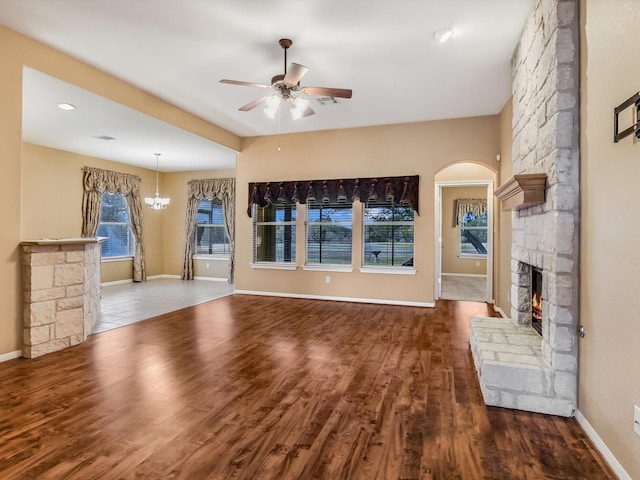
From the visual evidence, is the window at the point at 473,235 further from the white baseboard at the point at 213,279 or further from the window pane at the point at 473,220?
the white baseboard at the point at 213,279

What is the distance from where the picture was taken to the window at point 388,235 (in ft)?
19.7

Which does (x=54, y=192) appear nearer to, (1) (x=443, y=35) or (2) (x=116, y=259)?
(2) (x=116, y=259)

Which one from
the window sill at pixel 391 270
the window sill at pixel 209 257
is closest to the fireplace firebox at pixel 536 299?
the window sill at pixel 391 270

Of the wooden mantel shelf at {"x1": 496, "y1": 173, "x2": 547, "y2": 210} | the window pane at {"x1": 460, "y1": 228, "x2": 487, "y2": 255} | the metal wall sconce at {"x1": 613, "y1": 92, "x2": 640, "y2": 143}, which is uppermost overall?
the metal wall sconce at {"x1": 613, "y1": 92, "x2": 640, "y2": 143}

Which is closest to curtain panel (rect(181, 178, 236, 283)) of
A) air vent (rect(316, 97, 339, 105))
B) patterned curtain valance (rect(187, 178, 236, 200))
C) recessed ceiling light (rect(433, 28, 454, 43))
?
patterned curtain valance (rect(187, 178, 236, 200))

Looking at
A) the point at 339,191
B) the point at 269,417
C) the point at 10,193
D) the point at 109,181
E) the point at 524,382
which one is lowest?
the point at 269,417

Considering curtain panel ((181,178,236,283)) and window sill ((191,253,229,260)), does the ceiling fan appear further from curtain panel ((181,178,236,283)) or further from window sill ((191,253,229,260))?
window sill ((191,253,229,260))

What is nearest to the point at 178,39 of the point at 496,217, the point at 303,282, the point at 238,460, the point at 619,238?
the point at 238,460

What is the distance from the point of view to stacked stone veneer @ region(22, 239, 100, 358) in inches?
132

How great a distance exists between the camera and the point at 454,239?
10.1m

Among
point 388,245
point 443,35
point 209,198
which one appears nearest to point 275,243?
point 388,245

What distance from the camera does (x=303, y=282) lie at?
6570mm

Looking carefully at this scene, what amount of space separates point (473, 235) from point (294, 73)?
8336mm

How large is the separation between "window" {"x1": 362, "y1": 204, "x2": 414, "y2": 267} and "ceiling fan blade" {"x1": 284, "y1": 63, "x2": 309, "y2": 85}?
328 centimetres
